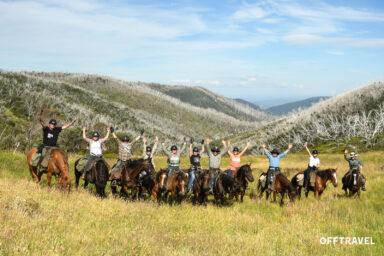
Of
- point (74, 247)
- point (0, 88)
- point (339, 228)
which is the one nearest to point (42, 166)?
point (74, 247)

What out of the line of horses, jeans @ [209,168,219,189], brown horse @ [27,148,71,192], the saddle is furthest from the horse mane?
brown horse @ [27,148,71,192]

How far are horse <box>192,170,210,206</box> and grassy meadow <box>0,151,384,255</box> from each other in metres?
1.03

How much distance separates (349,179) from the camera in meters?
16.6

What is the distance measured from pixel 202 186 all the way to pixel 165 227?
4.42 metres

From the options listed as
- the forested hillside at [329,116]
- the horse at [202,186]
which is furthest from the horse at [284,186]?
the forested hillside at [329,116]

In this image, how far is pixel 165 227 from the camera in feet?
31.9

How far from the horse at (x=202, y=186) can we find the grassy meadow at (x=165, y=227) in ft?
3.36

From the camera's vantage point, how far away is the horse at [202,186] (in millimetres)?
13773

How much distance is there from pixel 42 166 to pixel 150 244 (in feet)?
27.1

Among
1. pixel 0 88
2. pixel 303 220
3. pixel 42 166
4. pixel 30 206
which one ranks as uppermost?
pixel 0 88

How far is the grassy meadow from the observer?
23.1 feet

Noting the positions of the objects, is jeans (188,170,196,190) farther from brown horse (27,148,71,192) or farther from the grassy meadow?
brown horse (27,148,71,192)

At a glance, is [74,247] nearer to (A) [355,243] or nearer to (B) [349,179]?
(A) [355,243]

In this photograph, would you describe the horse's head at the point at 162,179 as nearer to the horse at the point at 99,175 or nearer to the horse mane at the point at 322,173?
the horse at the point at 99,175
